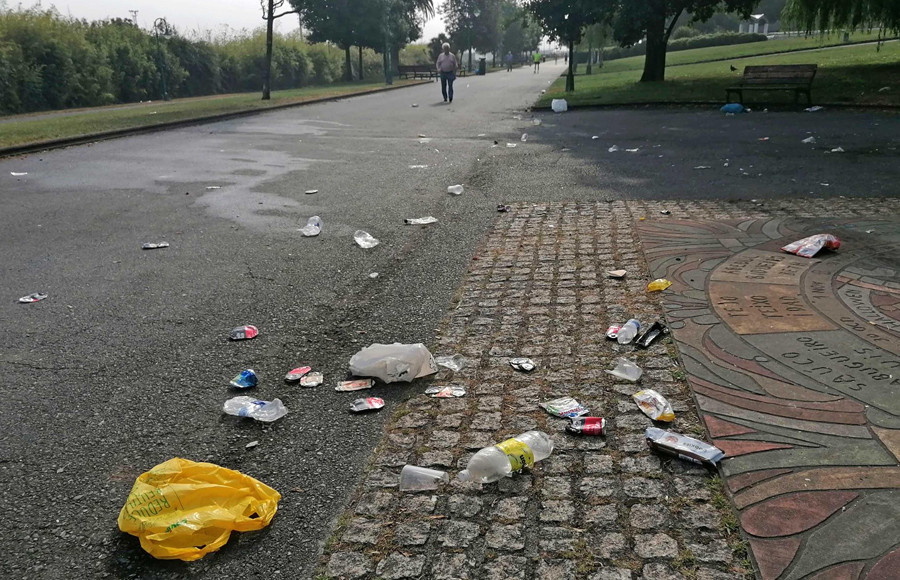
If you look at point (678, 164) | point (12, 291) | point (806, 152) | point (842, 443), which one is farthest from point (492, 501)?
point (806, 152)

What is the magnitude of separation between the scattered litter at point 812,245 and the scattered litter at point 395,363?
10.2 feet

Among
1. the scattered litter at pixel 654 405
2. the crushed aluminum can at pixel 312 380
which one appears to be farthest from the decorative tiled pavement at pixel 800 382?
the crushed aluminum can at pixel 312 380

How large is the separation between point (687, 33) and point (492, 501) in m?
84.6

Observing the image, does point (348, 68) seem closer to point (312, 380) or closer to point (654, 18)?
point (654, 18)

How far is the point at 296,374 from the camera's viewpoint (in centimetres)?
383

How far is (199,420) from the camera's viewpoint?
337 centimetres

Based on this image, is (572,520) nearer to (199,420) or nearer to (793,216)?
(199,420)

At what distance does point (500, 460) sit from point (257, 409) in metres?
1.27

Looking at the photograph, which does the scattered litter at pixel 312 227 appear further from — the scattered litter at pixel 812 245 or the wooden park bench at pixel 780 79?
the wooden park bench at pixel 780 79

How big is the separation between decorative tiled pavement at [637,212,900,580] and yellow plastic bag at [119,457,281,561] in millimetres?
1752

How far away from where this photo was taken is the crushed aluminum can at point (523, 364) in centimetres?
374

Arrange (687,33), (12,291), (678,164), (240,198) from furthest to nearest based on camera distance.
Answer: (687,33), (678,164), (240,198), (12,291)

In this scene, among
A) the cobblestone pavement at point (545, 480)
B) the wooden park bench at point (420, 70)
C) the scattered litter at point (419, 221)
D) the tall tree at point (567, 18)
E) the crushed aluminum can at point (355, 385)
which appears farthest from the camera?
the wooden park bench at point (420, 70)

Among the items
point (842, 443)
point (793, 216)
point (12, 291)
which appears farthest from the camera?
point (793, 216)
